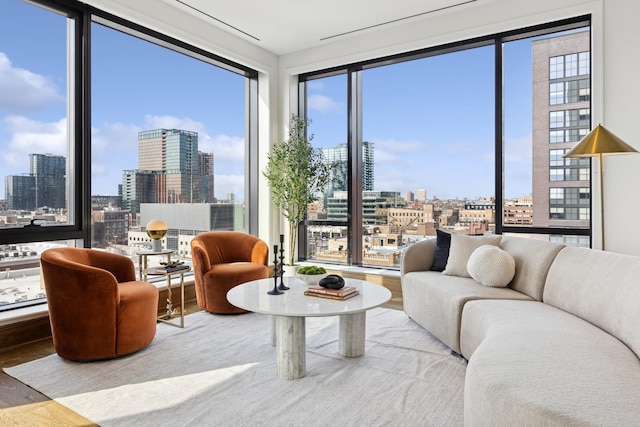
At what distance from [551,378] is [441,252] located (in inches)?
93.2

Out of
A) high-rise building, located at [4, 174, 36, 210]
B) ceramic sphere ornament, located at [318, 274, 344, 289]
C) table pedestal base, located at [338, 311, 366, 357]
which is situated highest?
high-rise building, located at [4, 174, 36, 210]

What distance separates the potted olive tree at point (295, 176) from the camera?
5242mm

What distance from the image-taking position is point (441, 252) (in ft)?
13.0

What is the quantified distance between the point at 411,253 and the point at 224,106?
304 centimetres

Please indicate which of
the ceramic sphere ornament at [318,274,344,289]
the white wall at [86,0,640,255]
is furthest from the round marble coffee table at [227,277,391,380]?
the white wall at [86,0,640,255]

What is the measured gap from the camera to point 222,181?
212 inches

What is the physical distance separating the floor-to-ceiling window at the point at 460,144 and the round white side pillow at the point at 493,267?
1150 millimetres

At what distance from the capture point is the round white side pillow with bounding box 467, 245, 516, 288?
3252mm

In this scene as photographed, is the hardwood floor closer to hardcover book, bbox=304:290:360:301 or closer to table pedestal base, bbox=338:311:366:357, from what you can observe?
hardcover book, bbox=304:290:360:301

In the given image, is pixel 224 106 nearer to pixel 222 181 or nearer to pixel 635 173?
pixel 222 181

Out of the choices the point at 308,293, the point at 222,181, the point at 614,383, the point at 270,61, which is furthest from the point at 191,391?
the point at 270,61

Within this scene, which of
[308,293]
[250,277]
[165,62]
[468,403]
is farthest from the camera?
[165,62]

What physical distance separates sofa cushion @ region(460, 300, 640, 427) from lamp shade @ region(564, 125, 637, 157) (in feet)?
4.85

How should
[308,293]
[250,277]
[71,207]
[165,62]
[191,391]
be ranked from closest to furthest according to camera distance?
1. [191,391]
2. [308,293]
3. [71,207]
4. [250,277]
5. [165,62]
